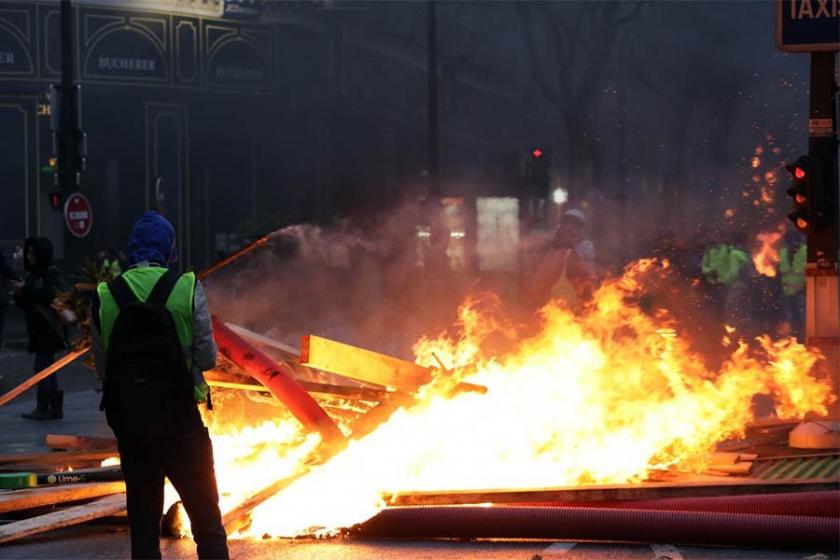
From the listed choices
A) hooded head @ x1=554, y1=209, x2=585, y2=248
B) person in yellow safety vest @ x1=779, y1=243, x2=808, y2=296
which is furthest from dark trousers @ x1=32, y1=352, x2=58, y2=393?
person in yellow safety vest @ x1=779, y1=243, x2=808, y2=296

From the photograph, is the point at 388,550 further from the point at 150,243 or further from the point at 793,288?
the point at 793,288

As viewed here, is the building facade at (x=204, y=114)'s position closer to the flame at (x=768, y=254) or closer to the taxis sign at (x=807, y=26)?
the flame at (x=768, y=254)

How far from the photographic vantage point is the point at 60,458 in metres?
8.18

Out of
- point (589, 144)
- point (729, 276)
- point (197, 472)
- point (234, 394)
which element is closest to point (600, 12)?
point (589, 144)

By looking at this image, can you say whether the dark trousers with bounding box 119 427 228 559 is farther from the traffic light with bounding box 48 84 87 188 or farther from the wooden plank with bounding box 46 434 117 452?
the traffic light with bounding box 48 84 87 188

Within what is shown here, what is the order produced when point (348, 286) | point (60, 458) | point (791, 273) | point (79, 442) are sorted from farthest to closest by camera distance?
point (791, 273) → point (348, 286) → point (79, 442) → point (60, 458)

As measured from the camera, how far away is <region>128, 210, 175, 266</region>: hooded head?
5.22 meters

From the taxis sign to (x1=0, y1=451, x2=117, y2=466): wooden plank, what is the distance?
6.24m

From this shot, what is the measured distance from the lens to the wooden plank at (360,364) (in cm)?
714

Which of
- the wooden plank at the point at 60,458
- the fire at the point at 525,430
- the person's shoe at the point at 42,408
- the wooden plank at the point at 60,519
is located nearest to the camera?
the wooden plank at the point at 60,519

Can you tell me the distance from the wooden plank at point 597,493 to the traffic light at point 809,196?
382 centimetres

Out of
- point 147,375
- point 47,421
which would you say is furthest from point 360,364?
point 47,421

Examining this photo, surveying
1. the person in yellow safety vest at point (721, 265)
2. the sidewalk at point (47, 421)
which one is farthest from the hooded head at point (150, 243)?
the person in yellow safety vest at point (721, 265)

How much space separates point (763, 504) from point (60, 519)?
11.9 ft
